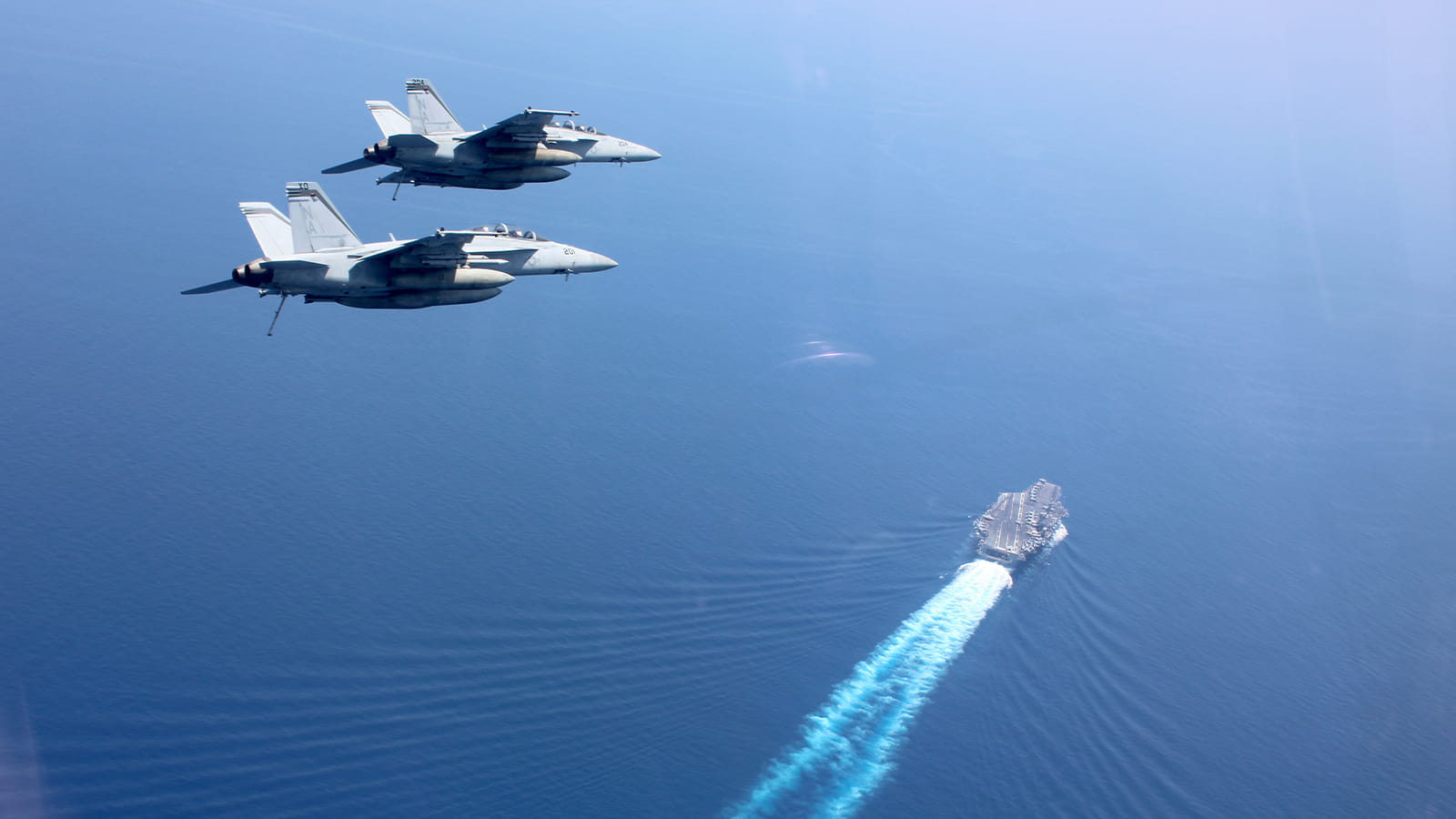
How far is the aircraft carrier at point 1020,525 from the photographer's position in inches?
2835

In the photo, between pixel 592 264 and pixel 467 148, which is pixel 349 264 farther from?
pixel 592 264

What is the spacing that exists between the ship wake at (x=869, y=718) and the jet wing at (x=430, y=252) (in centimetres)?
3170

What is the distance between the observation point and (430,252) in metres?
35.2

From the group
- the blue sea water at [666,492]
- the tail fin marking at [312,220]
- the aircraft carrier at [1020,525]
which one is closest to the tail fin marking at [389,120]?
the tail fin marking at [312,220]

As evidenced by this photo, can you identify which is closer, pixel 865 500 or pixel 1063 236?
pixel 865 500

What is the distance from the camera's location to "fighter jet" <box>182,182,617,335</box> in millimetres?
33469

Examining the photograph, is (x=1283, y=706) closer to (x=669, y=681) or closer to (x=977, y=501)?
(x=977, y=501)

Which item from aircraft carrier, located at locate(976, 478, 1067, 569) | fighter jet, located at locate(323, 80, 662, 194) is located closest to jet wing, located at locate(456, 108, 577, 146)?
fighter jet, located at locate(323, 80, 662, 194)

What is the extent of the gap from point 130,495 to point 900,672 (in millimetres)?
51826

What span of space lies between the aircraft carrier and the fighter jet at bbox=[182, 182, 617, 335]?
4642 centimetres

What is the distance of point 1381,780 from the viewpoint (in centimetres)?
5850

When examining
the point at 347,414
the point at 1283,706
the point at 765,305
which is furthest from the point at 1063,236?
the point at 347,414

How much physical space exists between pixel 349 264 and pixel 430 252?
2.69m

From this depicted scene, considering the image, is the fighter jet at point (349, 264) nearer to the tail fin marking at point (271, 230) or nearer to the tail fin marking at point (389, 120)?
the tail fin marking at point (271, 230)
